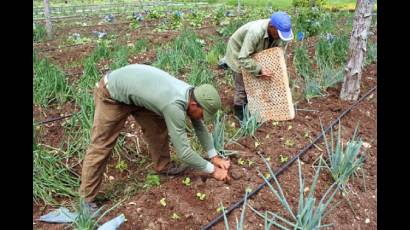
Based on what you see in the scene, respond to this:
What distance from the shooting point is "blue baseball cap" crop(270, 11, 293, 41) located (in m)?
3.55

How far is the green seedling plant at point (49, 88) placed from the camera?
4.48m

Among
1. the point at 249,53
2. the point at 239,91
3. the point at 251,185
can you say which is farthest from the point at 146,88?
the point at 239,91

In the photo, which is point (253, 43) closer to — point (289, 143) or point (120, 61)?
point (289, 143)

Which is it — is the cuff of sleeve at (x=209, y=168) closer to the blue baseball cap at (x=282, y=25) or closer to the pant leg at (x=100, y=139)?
the pant leg at (x=100, y=139)

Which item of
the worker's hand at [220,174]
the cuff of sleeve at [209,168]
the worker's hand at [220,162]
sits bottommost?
the worker's hand at [220,174]

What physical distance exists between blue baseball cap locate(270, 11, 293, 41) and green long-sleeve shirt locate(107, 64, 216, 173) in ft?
4.01

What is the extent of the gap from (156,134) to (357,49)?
2.39m

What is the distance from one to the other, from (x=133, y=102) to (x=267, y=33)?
1569mm

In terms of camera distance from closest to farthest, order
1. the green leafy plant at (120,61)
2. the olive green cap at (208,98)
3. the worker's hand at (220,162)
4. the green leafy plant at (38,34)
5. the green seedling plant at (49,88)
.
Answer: the olive green cap at (208,98)
the worker's hand at (220,162)
the green seedling plant at (49,88)
the green leafy plant at (120,61)
the green leafy plant at (38,34)

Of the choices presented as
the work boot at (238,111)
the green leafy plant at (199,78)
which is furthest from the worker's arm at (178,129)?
the green leafy plant at (199,78)

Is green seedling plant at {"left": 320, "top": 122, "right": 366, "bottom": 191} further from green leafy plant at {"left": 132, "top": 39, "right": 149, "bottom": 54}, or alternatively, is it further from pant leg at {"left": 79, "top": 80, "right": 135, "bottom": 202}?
green leafy plant at {"left": 132, "top": 39, "right": 149, "bottom": 54}

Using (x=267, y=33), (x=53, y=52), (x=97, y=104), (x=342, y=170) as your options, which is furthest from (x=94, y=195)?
(x=53, y=52)

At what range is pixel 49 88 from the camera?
4523mm

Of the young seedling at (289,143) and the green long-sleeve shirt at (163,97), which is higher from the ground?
the green long-sleeve shirt at (163,97)
